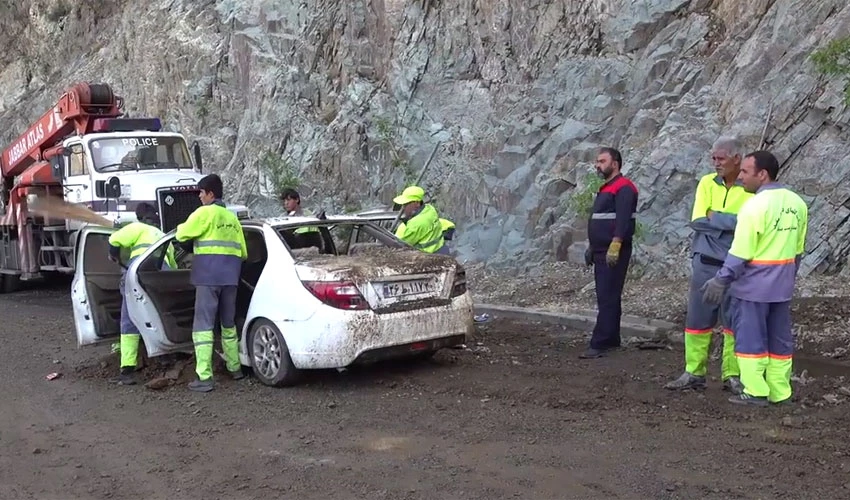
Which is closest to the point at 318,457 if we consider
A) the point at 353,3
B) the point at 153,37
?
the point at 353,3

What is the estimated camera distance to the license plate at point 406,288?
640cm

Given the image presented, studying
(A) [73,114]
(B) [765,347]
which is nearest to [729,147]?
(B) [765,347]

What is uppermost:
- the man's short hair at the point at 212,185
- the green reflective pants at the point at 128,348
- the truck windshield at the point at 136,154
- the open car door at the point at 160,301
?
the truck windshield at the point at 136,154

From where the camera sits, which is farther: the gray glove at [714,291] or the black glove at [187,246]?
the black glove at [187,246]

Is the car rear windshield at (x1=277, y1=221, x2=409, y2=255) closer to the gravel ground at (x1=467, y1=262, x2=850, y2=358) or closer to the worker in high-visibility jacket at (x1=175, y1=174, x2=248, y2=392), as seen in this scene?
the worker in high-visibility jacket at (x1=175, y1=174, x2=248, y2=392)

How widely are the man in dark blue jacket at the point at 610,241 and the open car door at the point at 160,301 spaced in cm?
362

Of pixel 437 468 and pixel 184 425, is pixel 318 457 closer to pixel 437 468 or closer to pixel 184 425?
pixel 437 468

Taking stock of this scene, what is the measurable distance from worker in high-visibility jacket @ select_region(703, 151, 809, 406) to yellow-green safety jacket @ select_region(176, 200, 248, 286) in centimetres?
372

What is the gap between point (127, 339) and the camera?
7.12 m

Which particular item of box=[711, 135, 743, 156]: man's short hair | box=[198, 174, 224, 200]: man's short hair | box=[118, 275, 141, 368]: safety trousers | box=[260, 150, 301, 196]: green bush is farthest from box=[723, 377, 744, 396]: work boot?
box=[260, 150, 301, 196]: green bush

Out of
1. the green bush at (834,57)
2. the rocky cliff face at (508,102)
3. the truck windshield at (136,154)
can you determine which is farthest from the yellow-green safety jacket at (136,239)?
the green bush at (834,57)

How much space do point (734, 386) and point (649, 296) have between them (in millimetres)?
3582

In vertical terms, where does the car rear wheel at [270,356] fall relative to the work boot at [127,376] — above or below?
above

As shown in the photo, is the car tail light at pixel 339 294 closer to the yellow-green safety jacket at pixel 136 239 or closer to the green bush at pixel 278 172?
the yellow-green safety jacket at pixel 136 239
